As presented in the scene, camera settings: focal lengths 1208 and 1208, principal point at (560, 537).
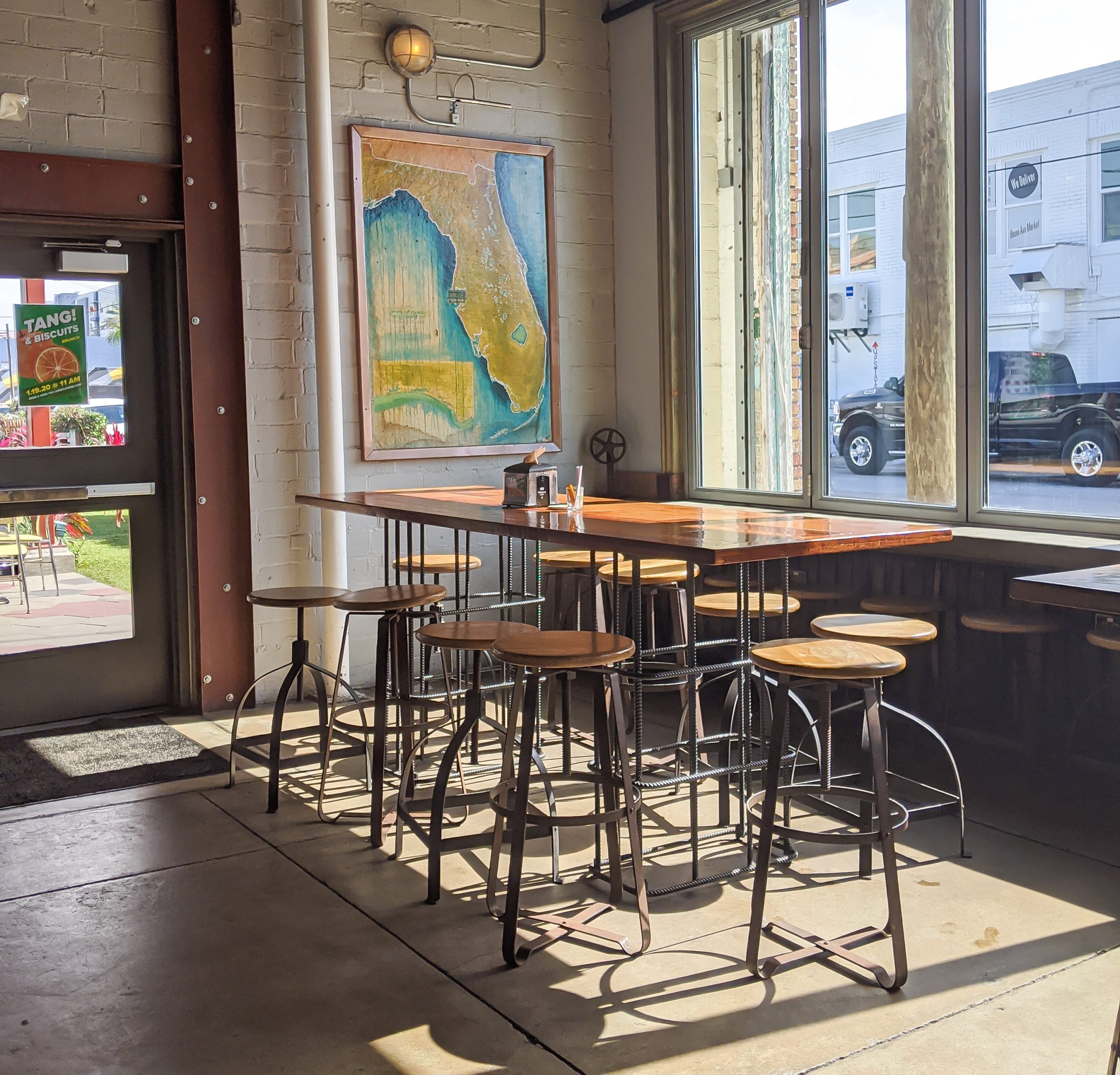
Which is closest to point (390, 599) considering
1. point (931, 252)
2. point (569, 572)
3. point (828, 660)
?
point (569, 572)

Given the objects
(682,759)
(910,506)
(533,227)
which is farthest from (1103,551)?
(533,227)

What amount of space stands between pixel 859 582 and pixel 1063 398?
0.96 meters

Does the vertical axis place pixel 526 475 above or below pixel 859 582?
above

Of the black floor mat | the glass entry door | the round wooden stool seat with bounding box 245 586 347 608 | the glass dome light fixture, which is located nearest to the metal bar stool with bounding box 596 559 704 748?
the round wooden stool seat with bounding box 245 586 347 608

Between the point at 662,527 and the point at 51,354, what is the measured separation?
9.25 ft

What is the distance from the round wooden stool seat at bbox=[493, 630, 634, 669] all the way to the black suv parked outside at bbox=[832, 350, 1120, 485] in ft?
6.22

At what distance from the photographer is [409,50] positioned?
17.0 feet

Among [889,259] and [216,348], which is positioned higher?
[889,259]

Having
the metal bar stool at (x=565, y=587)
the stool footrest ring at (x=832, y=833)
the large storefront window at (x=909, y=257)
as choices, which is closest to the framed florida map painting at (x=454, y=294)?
the large storefront window at (x=909, y=257)

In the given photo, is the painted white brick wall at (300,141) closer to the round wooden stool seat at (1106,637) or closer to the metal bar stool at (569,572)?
the metal bar stool at (569,572)

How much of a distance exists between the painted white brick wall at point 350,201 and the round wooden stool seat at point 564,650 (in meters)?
2.41

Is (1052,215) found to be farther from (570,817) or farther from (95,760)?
(95,760)

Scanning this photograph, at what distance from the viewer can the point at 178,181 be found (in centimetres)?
484

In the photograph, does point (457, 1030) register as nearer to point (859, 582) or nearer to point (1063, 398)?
point (859, 582)
